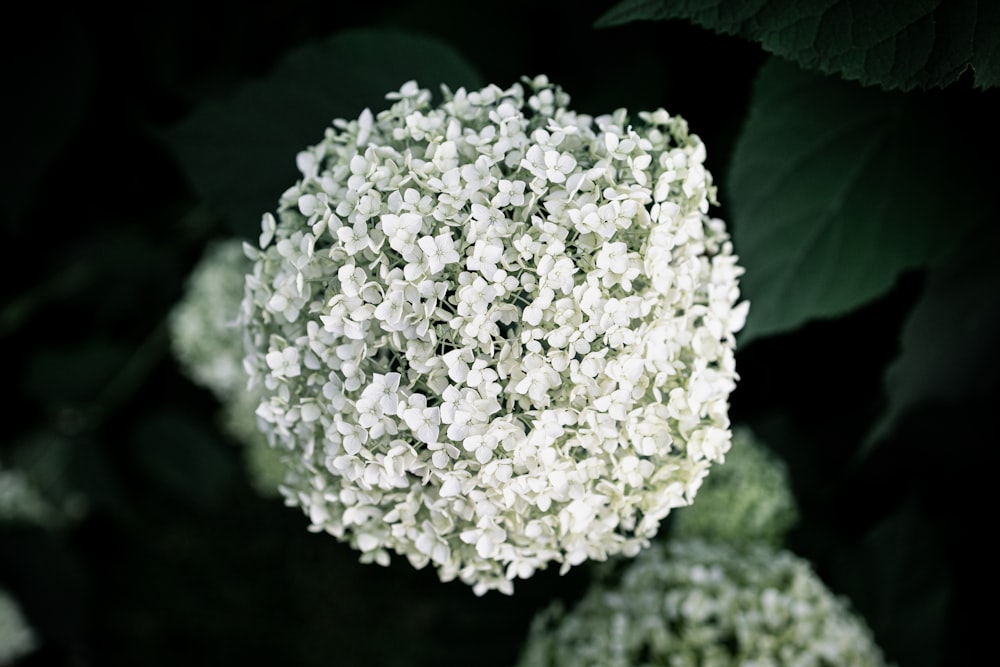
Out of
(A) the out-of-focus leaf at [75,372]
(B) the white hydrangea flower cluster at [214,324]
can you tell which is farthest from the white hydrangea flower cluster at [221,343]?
(A) the out-of-focus leaf at [75,372]

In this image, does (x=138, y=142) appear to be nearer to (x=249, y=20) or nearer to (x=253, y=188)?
(x=249, y=20)

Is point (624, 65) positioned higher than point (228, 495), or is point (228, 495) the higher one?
point (624, 65)

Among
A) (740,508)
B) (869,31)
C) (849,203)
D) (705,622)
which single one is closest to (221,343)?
(740,508)

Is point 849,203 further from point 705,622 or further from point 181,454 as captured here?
point 181,454

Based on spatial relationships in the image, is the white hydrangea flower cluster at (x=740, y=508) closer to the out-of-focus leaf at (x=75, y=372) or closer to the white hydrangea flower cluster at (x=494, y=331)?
the white hydrangea flower cluster at (x=494, y=331)

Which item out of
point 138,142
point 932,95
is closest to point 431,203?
point 932,95
